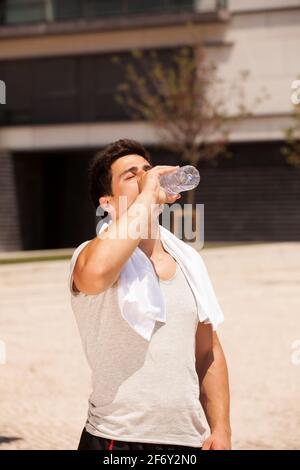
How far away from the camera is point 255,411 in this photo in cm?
888

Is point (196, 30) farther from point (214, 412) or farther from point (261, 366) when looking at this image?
point (214, 412)

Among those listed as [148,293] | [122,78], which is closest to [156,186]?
[148,293]

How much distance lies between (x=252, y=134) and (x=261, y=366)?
80.3 ft

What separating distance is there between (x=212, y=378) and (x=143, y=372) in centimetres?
33

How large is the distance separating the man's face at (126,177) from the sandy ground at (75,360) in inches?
188

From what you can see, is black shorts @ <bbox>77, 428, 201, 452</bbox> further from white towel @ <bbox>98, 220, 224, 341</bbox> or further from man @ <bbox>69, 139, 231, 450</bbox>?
white towel @ <bbox>98, 220, 224, 341</bbox>

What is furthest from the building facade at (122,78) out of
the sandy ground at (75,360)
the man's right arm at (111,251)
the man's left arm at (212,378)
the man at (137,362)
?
the man's right arm at (111,251)

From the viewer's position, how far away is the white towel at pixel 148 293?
9.78ft

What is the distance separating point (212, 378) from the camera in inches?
129

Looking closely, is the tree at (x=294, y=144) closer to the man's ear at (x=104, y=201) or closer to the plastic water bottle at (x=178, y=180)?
the man's ear at (x=104, y=201)

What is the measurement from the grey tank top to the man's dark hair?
0.88 feet

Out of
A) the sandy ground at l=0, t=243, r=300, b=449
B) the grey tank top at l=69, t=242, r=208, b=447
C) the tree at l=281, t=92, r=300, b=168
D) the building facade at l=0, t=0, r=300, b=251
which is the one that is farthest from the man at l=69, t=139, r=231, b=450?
the building facade at l=0, t=0, r=300, b=251

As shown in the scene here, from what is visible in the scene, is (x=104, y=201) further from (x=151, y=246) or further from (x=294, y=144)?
(x=294, y=144)

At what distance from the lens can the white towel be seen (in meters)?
2.98
